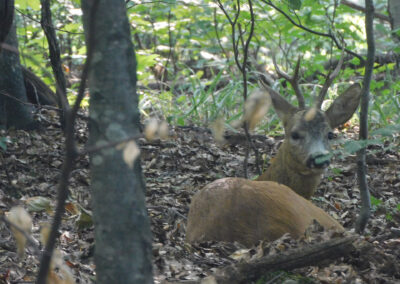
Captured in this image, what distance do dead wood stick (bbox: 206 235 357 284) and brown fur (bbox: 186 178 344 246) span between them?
48 centimetres

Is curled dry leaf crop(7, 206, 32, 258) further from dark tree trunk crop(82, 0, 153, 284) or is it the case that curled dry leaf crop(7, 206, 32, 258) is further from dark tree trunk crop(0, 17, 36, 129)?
dark tree trunk crop(0, 17, 36, 129)

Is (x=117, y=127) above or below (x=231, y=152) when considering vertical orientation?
above

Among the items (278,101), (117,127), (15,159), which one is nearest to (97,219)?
(117,127)

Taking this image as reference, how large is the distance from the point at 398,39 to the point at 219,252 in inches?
197

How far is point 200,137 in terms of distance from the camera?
662 centimetres

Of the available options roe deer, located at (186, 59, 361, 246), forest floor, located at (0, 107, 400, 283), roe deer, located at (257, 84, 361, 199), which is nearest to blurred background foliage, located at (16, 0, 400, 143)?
forest floor, located at (0, 107, 400, 283)

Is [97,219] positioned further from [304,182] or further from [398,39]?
[398,39]

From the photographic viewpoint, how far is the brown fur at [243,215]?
3.42 meters

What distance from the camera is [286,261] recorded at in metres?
2.78

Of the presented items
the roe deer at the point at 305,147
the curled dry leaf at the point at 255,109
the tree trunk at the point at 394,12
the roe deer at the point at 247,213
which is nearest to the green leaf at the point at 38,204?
the roe deer at the point at 247,213

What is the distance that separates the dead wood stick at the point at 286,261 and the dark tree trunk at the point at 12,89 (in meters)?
3.38

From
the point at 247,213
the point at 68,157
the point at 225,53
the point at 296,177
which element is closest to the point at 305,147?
the point at 296,177

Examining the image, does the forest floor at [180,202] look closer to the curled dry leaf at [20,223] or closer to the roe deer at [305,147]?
the roe deer at [305,147]

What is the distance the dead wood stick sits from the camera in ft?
8.46
